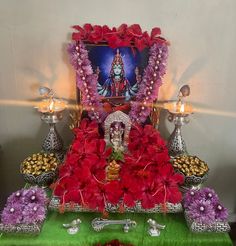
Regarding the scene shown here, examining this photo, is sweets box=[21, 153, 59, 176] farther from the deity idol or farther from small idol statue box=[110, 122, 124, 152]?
the deity idol

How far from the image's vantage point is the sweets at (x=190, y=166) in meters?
1.43

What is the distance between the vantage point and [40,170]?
1.42m

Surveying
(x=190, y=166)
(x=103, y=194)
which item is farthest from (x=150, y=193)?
(x=190, y=166)

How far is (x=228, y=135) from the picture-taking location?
1.91 meters

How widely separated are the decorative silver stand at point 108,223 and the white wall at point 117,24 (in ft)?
2.44

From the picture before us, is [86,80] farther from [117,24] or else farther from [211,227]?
[211,227]

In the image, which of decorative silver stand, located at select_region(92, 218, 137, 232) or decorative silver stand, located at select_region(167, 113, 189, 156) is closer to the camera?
decorative silver stand, located at select_region(92, 218, 137, 232)

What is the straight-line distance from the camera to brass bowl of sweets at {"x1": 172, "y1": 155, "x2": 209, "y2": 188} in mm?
1420

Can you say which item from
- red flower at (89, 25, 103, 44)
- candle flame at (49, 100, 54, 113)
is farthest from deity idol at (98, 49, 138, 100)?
candle flame at (49, 100, 54, 113)

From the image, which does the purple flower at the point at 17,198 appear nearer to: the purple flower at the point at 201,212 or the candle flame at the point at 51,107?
the candle flame at the point at 51,107

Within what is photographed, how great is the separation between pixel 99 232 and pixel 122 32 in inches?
39.6

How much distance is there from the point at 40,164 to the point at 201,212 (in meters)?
0.79

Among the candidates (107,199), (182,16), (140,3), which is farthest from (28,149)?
(182,16)

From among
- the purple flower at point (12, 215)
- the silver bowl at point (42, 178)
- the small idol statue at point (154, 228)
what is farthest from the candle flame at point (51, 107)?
the small idol statue at point (154, 228)
